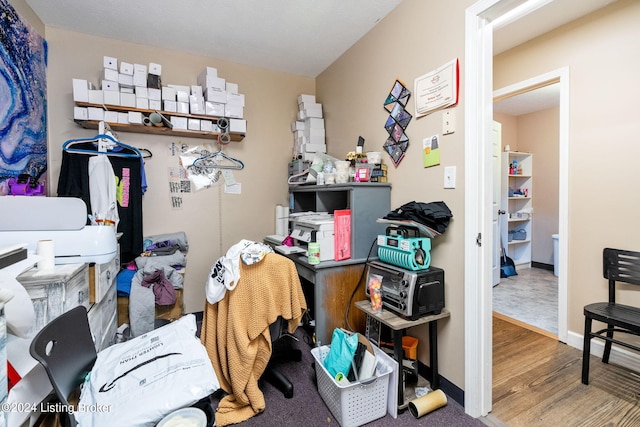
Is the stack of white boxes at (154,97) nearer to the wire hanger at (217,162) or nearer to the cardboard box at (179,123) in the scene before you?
the cardboard box at (179,123)

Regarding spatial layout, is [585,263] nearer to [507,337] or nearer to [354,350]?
[507,337]

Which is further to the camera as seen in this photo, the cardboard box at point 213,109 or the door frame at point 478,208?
the cardboard box at point 213,109

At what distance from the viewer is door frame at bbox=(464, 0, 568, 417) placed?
152 cm

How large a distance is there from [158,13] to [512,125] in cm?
523

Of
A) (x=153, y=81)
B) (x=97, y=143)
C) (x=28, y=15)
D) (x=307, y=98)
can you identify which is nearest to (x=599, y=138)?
(x=307, y=98)

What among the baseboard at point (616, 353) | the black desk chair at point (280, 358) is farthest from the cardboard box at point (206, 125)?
the baseboard at point (616, 353)

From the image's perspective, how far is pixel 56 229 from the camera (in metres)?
1.34

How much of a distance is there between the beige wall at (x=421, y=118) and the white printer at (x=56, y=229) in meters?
1.85

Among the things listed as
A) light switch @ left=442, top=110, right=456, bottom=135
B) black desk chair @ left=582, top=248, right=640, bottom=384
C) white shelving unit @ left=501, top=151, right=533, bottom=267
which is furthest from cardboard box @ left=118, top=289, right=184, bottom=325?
white shelving unit @ left=501, top=151, right=533, bottom=267

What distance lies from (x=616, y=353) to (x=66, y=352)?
10.4 feet

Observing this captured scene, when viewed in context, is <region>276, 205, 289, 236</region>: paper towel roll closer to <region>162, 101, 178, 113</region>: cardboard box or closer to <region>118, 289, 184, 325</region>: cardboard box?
<region>118, 289, 184, 325</region>: cardboard box

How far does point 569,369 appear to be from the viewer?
1946 millimetres

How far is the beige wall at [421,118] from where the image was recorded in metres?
1.63

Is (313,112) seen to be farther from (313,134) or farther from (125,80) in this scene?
(125,80)
